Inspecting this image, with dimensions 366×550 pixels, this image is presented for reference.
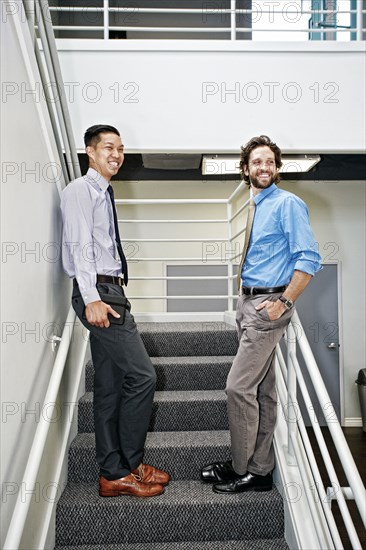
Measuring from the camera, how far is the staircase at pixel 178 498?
6.35 feet

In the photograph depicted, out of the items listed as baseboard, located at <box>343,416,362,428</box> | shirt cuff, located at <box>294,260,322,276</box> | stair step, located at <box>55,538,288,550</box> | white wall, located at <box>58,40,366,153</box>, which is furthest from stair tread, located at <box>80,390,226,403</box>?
baseboard, located at <box>343,416,362,428</box>

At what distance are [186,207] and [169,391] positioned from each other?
3.47 m

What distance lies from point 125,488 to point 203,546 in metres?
0.38

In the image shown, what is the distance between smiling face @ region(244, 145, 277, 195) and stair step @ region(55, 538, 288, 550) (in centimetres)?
147

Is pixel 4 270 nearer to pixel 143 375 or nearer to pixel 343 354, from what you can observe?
pixel 143 375

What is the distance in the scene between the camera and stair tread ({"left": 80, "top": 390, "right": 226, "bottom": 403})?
8.12ft

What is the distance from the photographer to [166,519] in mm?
1946

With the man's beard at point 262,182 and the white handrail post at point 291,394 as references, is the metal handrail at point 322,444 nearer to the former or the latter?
the white handrail post at point 291,394

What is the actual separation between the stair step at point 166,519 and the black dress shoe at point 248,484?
6 centimetres

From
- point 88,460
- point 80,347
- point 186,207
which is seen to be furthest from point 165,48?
point 186,207

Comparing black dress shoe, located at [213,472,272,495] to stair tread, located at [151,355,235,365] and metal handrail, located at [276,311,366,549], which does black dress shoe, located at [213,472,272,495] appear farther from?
stair tread, located at [151,355,235,365]

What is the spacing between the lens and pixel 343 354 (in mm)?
5637

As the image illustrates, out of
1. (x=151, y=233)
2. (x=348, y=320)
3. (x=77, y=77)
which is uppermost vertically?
(x=77, y=77)

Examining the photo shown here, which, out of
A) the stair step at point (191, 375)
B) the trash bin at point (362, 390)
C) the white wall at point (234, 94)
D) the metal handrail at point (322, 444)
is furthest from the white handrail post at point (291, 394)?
the trash bin at point (362, 390)
